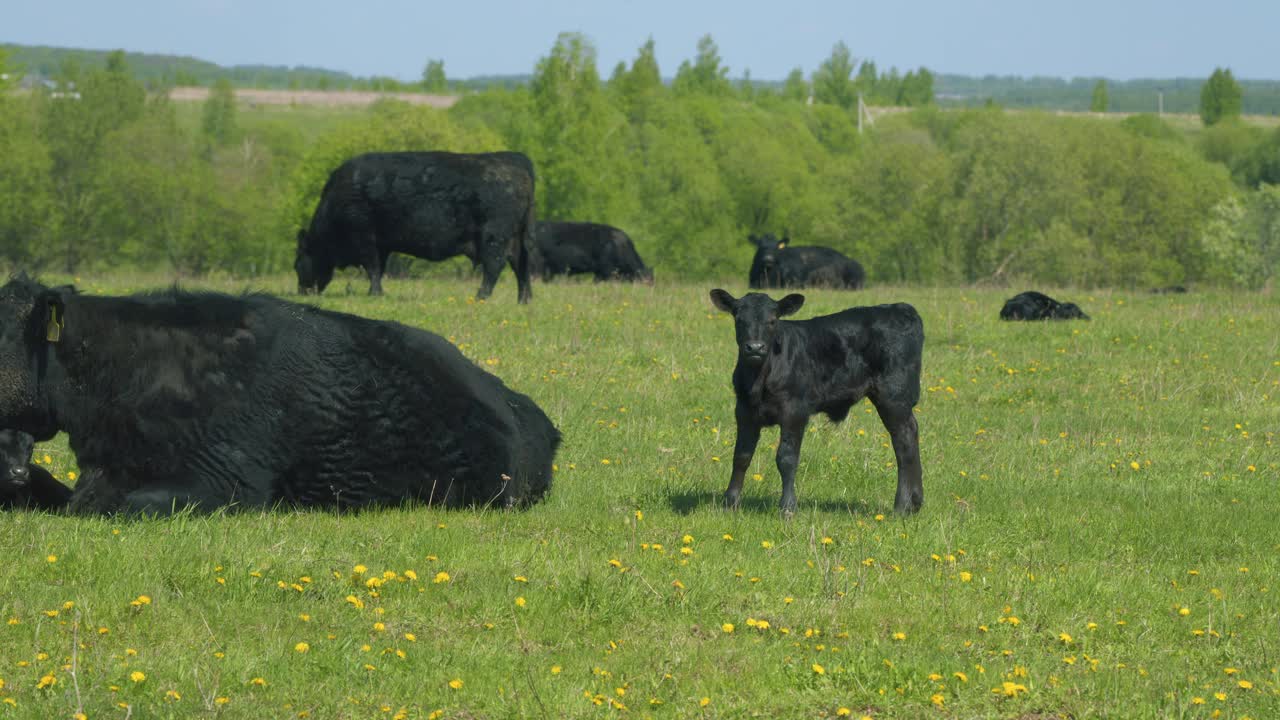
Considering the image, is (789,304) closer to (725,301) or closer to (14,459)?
(725,301)

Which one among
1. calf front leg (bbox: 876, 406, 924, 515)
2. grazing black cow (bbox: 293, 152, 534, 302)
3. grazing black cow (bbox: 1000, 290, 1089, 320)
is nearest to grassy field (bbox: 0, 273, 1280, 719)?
calf front leg (bbox: 876, 406, 924, 515)

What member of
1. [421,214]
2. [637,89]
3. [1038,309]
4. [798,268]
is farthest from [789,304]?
[637,89]

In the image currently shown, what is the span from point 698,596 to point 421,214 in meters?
18.0

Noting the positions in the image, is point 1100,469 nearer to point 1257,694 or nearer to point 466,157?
point 1257,694

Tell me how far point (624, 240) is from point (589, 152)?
39.9m

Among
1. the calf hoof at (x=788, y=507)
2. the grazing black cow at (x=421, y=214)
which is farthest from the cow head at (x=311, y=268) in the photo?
the calf hoof at (x=788, y=507)

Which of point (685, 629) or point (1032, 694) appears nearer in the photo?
point (1032, 694)

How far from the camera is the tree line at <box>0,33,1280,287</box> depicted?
77688 millimetres

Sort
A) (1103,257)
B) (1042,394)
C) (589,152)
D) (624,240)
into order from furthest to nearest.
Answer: (1103,257) → (589,152) → (624,240) → (1042,394)

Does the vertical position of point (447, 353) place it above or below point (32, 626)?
above

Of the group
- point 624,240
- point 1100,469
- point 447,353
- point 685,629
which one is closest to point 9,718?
point 685,629

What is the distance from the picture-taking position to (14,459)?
28.4 feet

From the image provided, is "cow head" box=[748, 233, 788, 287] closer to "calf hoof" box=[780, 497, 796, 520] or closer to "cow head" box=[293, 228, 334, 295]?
"cow head" box=[293, 228, 334, 295]

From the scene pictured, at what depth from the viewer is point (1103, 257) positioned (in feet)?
286
